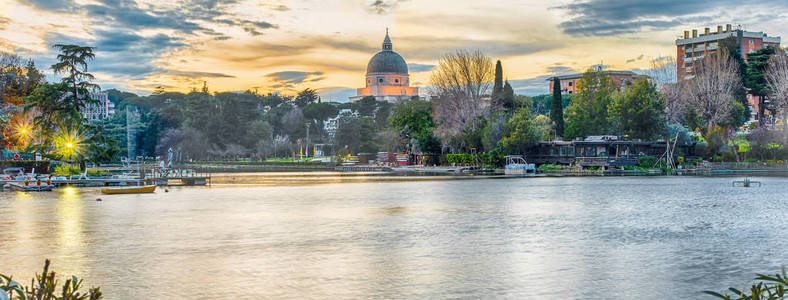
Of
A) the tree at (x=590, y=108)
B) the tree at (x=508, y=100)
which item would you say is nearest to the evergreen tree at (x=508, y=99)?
the tree at (x=508, y=100)

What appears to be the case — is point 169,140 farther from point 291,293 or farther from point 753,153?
point 291,293

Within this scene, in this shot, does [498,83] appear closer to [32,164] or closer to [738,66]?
[738,66]

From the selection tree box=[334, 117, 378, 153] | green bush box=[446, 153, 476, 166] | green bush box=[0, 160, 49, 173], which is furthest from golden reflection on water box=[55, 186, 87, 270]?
tree box=[334, 117, 378, 153]

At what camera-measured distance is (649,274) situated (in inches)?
720

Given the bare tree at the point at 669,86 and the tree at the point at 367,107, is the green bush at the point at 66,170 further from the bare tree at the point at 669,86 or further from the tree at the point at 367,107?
the tree at the point at 367,107

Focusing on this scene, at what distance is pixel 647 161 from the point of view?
8131 cm

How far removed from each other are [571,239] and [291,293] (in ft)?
38.6

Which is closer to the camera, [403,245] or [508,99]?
[403,245]

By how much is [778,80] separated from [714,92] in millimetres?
6629

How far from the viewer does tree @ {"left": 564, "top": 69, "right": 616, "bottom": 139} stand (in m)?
89.7

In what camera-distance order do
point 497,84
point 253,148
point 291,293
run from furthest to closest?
point 253,148, point 497,84, point 291,293

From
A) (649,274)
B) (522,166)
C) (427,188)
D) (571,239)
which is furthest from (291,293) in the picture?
(522,166)

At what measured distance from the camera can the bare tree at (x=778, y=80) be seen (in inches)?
3105

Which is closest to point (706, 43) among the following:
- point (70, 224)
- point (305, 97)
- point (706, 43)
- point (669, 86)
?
point (706, 43)
